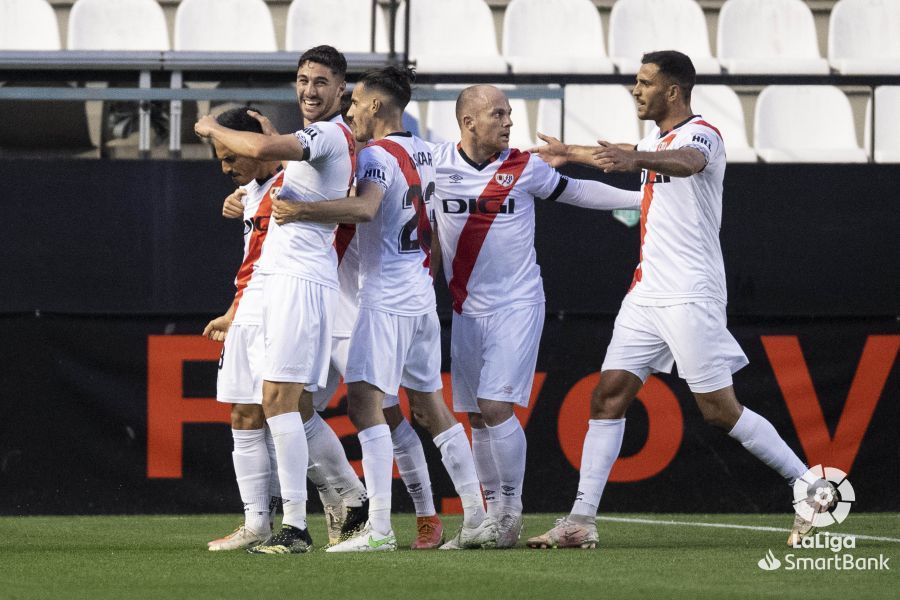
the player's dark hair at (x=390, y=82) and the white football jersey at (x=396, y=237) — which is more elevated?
the player's dark hair at (x=390, y=82)

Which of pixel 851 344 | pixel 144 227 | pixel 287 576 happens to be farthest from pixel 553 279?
pixel 287 576

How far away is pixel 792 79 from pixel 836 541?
4523mm

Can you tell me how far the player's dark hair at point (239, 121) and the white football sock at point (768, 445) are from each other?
7.93 feet

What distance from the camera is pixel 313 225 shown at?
552 cm

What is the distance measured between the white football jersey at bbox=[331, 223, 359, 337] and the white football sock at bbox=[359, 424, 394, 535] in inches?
23.7

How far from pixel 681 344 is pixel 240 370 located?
6.22ft

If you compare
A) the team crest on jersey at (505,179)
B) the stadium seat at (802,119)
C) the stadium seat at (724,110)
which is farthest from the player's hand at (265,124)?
the stadium seat at (802,119)

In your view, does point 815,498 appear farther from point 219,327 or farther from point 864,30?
point 864,30

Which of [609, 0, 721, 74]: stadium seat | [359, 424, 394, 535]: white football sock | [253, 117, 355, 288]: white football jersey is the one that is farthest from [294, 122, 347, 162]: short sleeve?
[609, 0, 721, 74]: stadium seat

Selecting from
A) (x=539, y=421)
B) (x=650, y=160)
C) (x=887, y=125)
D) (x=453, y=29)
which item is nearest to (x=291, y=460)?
(x=650, y=160)

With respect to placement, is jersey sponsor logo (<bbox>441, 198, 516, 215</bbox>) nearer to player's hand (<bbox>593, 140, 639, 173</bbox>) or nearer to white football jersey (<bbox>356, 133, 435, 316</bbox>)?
white football jersey (<bbox>356, 133, 435, 316</bbox>)

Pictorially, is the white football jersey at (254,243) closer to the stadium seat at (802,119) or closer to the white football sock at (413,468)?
the white football sock at (413,468)

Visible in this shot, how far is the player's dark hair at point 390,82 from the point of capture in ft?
19.3

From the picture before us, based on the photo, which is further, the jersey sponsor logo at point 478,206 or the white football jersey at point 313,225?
the jersey sponsor logo at point 478,206
